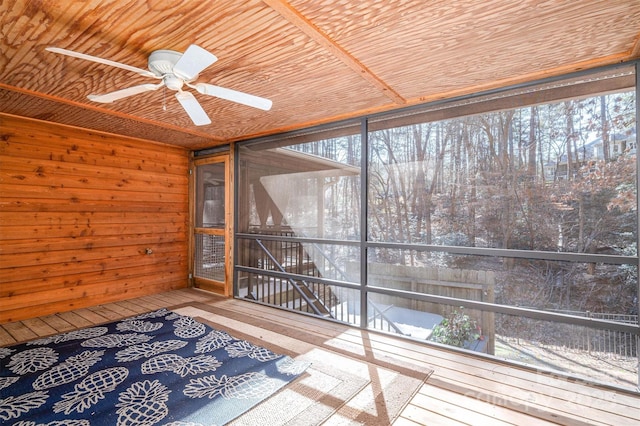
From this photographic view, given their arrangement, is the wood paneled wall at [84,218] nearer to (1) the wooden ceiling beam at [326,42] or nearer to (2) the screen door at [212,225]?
(2) the screen door at [212,225]

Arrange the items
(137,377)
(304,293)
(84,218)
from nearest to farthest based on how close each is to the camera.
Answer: (137,377) → (304,293) → (84,218)

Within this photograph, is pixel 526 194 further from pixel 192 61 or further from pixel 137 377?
pixel 137 377

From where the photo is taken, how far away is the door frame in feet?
16.2

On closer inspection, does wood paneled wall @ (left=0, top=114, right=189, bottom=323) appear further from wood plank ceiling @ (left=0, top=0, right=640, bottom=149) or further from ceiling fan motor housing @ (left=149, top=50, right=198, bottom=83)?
ceiling fan motor housing @ (left=149, top=50, right=198, bottom=83)

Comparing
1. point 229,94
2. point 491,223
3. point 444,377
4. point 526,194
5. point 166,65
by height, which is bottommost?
point 444,377

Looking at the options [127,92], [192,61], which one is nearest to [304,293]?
[127,92]

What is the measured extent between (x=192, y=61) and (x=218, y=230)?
358cm

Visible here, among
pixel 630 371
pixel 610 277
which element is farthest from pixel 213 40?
pixel 630 371

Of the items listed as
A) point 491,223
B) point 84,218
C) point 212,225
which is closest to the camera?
point 491,223

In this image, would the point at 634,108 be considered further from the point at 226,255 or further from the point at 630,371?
the point at 226,255

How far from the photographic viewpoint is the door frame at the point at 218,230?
4926mm

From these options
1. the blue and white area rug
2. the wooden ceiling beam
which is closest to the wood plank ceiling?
the wooden ceiling beam

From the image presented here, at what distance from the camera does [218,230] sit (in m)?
5.10

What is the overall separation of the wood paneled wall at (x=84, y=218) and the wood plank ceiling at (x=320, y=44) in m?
0.93
